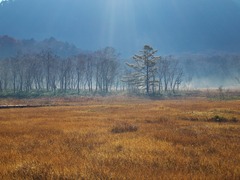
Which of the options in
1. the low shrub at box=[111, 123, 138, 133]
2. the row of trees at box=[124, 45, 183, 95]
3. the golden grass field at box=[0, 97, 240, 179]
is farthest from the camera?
the row of trees at box=[124, 45, 183, 95]

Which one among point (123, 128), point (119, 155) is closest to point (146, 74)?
point (123, 128)

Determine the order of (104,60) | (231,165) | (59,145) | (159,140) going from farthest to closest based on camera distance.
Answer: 1. (104,60)
2. (159,140)
3. (59,145)
4. (231,165)

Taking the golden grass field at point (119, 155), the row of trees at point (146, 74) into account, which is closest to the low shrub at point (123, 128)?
the golden grass field at point (119, 155)

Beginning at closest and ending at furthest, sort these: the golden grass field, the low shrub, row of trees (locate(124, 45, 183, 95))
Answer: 1. the golden grass field
2. the low shrub
3. row of trees (locate(124, 45, 183, 95))

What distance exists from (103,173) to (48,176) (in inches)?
61.8

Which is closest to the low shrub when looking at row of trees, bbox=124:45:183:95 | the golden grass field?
the golden grass field

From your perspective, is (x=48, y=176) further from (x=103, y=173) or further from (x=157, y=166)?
(x=157, y=166)

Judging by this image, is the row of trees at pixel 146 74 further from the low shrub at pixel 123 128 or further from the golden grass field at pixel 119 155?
the golden grass field at pixel 119 155

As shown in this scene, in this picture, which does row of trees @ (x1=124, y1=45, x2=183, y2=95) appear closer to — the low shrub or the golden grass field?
the low shrub

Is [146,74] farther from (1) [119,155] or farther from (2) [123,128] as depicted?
(1) [119,155]

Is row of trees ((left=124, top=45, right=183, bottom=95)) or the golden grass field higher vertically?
row of trees ((left=124, top=45, right=183, bottom=95))

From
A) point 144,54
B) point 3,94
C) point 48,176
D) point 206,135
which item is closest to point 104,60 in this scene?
point 144,54

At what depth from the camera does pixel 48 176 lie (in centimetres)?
867

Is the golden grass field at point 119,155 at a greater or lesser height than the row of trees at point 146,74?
lesser
